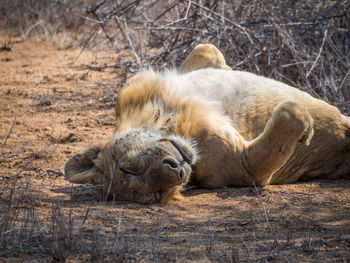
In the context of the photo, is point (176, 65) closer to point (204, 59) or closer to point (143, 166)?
point (204, 59)

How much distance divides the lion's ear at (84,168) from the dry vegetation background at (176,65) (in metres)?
0.15

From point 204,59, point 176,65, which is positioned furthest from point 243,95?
point 176,65

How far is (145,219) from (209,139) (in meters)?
0.78

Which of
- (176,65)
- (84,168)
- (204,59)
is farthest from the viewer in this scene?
(176,65)

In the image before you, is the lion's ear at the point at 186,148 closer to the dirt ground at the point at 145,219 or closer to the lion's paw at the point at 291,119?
the dirt ground at the point at 145,219

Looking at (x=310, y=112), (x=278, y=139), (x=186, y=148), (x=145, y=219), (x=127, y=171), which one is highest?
(x=310, y=112)

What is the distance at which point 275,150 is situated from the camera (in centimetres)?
355

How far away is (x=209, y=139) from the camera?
11.8 ft

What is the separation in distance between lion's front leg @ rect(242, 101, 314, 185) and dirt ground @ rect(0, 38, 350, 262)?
0.68 feet

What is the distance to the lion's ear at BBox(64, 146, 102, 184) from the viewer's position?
12.2ft

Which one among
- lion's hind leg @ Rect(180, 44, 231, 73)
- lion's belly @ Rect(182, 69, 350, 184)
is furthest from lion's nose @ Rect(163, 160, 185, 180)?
lion's hind leg @ Rect(180, 44, 231, 73)

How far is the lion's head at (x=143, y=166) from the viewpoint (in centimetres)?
322

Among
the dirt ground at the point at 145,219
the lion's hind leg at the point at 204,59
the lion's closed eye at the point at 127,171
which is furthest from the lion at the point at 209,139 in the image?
the lion's hind leg at the point at 204,59

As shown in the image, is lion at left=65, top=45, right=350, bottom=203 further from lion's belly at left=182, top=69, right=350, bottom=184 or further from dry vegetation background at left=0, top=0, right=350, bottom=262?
dry vegetation background at left=0, top=0, right=350, bottom=262
